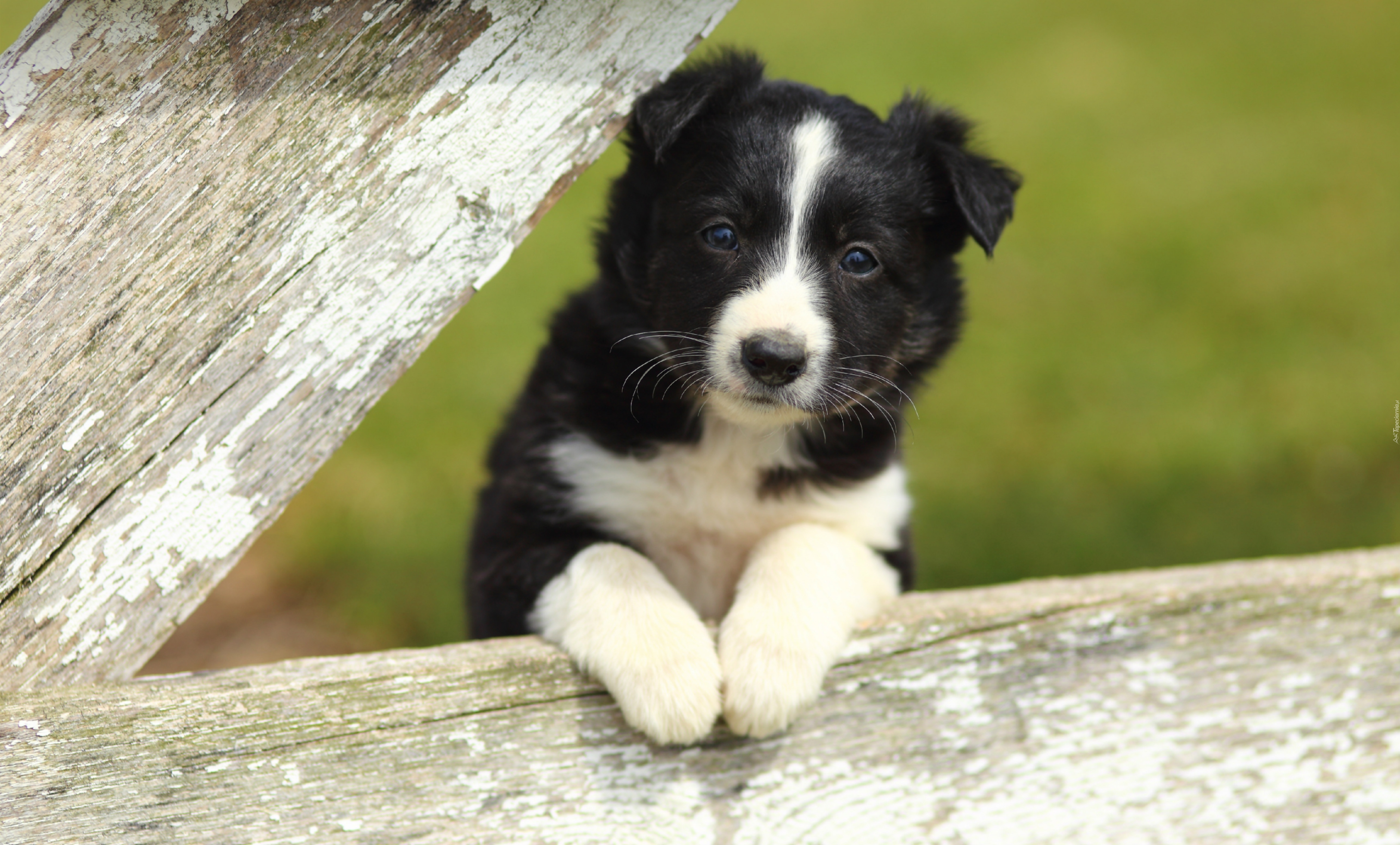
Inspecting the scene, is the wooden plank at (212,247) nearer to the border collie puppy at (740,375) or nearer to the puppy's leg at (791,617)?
the border collie puppy at (740,375)

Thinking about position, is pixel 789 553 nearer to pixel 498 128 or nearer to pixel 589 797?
pixel 589 797

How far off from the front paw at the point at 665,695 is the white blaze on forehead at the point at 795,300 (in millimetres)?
709

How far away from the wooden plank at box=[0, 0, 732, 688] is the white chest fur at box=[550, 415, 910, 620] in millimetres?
1005

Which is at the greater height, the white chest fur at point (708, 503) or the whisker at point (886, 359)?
the whisker at point (886, 359)

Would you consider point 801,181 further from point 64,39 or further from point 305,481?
point 64,39

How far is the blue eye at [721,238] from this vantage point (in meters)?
2.74

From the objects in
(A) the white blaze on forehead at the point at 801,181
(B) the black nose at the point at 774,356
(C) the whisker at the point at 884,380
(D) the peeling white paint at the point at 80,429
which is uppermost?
(A) the white blaze on forehead at the point at 801,181

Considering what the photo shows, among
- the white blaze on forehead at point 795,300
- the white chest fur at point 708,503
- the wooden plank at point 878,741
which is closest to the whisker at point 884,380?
the white blaze on forehead at point 795,300

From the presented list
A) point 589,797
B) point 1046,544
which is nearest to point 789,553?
point 589,797

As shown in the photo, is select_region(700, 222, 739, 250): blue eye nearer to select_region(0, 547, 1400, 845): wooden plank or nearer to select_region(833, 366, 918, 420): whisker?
select_region(833, 366, 918, 420): whisker

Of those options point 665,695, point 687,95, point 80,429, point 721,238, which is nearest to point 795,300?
point 721,238

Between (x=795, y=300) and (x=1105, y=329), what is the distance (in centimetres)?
450

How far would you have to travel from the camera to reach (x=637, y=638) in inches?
88.4

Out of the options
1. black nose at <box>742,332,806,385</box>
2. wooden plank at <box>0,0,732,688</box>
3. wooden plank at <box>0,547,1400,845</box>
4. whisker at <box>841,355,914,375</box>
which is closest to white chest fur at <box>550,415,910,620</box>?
whisker at <box>841,355,914,375</box>
